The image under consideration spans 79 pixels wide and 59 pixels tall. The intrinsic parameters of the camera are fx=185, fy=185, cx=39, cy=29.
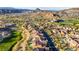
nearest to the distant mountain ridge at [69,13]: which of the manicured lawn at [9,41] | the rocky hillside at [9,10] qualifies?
the rocky hillside at [9,10]

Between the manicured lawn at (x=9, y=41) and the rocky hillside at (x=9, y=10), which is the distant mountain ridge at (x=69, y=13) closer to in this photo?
the rocky hillside at (x=9, y=10)

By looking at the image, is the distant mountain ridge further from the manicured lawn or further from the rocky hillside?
the manicured lawn

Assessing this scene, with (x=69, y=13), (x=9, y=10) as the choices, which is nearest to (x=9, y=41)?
(x=9, y=10)

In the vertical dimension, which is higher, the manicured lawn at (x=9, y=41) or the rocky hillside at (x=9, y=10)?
the rocky hillside at (x=9, y=10)

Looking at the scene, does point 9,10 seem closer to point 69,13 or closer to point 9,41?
point 9,41

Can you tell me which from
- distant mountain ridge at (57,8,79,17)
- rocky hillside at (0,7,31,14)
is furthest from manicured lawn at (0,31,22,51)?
distant mountain ridge at (57,8,79,17)
